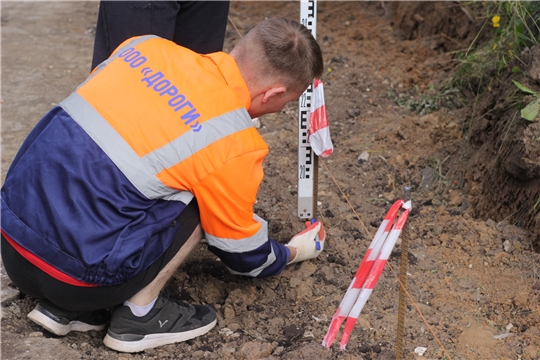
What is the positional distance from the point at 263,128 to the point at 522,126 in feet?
6.17

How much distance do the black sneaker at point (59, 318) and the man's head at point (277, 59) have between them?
1163 millimetres

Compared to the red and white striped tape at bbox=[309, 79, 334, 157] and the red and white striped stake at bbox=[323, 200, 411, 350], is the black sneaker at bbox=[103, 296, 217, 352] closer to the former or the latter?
the red and white striped stake at bbox=[323, 200, 411, 350]

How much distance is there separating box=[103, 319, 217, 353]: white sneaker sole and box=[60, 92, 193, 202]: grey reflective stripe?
673 mm

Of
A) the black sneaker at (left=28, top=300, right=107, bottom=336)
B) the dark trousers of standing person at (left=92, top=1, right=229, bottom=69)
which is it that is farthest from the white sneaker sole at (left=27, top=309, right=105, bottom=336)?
the dark trousers of standing person at (left=92, top=1, right=229, bottom=69)

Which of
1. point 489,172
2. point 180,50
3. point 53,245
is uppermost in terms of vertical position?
point 180,50

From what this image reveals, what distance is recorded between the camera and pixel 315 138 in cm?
323

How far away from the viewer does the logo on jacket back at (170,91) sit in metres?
2.32

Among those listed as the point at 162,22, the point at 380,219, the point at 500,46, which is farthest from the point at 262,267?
the point at 500,46

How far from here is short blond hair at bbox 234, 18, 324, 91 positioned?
8.07ft

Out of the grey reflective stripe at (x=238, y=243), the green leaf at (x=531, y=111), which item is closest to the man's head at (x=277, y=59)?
the grey reflective stripe at (x=238, y=243)

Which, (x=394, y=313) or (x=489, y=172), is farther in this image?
(x=489, y=172)

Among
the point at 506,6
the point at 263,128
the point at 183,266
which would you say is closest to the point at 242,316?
the point at 183,266

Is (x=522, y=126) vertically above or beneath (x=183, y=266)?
above

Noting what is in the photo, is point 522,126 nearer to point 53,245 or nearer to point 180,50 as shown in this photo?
point 180,50
